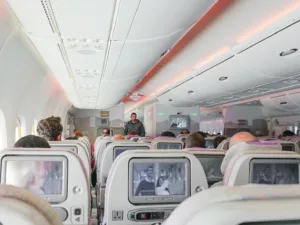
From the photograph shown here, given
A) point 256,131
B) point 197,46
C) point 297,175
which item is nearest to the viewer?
point 297,175

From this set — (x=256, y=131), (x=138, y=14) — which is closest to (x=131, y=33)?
(x=138, y=14)

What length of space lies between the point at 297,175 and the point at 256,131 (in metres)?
15.7

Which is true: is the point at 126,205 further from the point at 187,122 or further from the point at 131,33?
the point at 187,122

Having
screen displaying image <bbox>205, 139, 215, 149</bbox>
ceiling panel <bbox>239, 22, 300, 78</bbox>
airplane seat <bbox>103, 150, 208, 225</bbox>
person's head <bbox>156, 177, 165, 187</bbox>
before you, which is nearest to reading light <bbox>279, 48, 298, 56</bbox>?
ceiling panel <bbox>239, 22, 300, 78</bbox>

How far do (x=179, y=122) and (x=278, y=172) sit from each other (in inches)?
513

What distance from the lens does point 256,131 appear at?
719 inches

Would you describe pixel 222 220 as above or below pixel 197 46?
below

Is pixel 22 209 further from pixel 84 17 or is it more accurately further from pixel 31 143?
pixel 84 17

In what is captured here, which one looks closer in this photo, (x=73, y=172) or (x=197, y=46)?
(x=73, y=172)

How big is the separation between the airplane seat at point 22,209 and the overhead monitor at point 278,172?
2.22 meters

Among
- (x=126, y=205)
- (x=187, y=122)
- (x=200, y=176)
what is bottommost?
(x=126, y=205)

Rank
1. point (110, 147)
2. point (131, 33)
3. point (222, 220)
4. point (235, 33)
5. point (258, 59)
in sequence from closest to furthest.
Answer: point (222, 220) < point (131, 33) < point (110, 147) < point (235, 33) < point (258, 59)

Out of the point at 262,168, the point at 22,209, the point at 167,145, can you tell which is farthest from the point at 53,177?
the point at 167,145

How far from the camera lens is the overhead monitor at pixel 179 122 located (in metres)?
16.0
